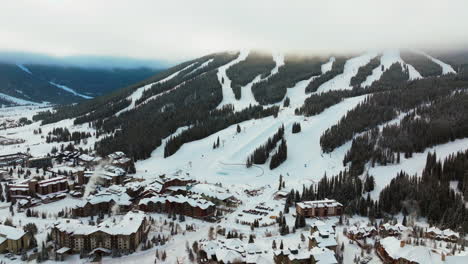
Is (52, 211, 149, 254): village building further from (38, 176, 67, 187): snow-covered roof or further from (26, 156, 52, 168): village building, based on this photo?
(26, 156, 52, 168): village building

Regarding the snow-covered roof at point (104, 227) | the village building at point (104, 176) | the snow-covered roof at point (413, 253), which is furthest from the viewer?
the village building at point (104, 176)

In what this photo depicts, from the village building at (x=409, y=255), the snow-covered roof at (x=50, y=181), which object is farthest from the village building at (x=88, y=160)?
the village building at (x=409, y=255)

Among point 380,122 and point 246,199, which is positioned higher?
point 380,122

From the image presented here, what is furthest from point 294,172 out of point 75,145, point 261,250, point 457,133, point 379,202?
point 75,145

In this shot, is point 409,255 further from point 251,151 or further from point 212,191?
point 251,151

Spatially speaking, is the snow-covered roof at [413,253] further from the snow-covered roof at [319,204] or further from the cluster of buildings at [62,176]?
the cluster of buildings at [62,176]

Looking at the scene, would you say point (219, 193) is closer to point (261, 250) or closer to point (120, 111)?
point (261, 250)

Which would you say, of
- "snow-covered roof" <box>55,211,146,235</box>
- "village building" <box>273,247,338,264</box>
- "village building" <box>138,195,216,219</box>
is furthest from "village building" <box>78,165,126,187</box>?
"village building" <box>273,247,338,264</box>
